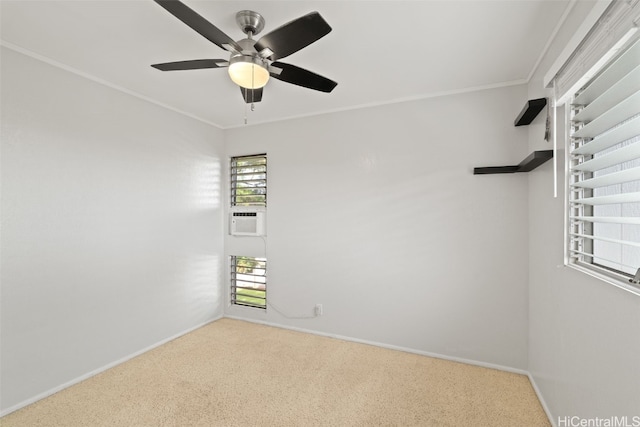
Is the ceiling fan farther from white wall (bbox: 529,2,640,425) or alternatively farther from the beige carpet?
the beige carpet

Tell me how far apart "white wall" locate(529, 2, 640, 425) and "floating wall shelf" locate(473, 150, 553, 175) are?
0.07 metres

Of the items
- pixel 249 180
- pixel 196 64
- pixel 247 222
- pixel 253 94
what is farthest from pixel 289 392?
pixel 249 180

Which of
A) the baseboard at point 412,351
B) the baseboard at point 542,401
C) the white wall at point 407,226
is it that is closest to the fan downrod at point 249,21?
the white wall at point 407,226

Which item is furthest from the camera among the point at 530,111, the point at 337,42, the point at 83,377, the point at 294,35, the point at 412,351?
the point at 412,351

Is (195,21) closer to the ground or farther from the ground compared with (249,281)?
farther from the ground

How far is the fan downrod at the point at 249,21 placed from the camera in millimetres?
1634

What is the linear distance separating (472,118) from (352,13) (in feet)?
5.02

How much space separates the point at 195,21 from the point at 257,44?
31 cm

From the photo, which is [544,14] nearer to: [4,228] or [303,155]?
[303,155]

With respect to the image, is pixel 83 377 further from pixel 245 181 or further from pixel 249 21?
pixel 249 21

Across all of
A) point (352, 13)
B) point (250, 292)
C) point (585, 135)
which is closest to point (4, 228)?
point (250, 292)

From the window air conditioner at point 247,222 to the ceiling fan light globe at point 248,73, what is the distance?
6.72 feet

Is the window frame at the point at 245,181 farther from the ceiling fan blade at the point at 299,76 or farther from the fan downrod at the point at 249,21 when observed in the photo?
the fan downrod at the point at 249,21

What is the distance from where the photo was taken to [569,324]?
5.28ft
